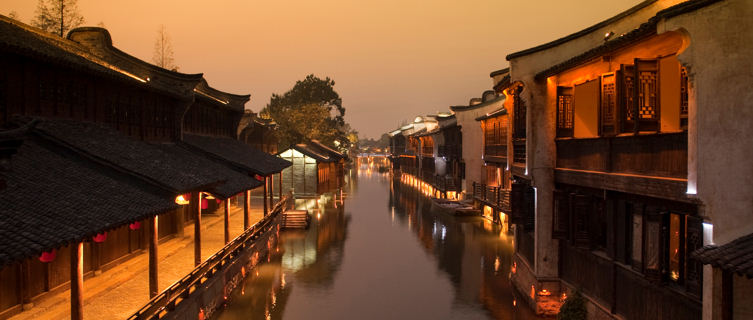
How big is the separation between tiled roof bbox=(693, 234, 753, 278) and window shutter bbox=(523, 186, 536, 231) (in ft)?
32.4

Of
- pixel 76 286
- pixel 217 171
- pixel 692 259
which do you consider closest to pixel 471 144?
pixel 217 171

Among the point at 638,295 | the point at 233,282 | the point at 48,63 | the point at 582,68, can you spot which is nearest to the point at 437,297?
the point at 233,282

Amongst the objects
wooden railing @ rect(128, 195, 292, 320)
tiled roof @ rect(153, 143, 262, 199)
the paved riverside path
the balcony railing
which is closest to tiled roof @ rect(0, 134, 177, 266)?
wooden railing @ rect(128, 195, 292, 320)

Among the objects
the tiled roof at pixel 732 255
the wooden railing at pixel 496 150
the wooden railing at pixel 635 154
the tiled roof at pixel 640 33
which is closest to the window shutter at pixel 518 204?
the wooden railing at pixel 635 154

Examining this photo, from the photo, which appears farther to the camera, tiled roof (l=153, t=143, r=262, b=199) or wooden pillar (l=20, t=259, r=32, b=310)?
tiled roof (l=153, t=143, r=262, b=199)

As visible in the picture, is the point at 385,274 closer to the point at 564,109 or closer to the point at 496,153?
the point at 496,153

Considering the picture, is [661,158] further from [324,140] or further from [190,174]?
[324,140]

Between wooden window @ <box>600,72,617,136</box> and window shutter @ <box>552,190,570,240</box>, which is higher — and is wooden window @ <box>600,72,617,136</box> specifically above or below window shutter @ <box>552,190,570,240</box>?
above

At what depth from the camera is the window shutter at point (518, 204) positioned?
62.5ft

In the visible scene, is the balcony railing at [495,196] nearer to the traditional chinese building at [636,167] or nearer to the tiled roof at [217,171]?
the traditional chinese building at [636,167]

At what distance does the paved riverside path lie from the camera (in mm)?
13820

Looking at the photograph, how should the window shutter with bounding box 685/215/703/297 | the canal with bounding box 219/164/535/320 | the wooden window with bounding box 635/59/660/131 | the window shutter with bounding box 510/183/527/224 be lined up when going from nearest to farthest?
the window shutter with bounding box 685/215/703/297 → the wooden window with bounding box 635/59/660/131 → the window shutter with bounding box 510/183/527/224 → the canal with bounding box 219/164/535/320

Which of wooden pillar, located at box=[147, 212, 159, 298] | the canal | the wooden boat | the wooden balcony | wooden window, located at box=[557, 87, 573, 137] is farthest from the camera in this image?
the wooden boat

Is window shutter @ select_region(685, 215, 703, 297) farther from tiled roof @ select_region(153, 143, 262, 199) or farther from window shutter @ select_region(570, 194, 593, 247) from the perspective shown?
tiled roof @ select_region(153, 143, 262, 199)
